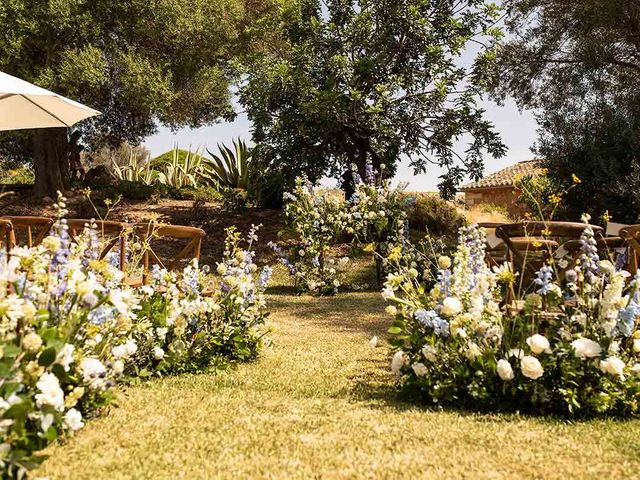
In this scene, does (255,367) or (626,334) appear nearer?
(626,334)

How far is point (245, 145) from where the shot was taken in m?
17.0

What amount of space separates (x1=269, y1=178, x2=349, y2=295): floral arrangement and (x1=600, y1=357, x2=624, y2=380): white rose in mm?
6949

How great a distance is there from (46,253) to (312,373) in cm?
209

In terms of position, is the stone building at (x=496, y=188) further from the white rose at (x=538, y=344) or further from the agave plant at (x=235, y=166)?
the white rose at (x=538, y=344)

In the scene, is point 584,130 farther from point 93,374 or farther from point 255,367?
point 93,374

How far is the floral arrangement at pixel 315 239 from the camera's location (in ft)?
33.7

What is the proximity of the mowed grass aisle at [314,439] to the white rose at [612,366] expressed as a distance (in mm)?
296

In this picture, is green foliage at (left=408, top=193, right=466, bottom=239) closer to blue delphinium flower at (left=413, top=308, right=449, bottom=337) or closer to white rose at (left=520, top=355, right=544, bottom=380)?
blue delphinium flower at (left=413, top=308, right=449, bottom=337)

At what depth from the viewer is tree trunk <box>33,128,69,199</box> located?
626 inches

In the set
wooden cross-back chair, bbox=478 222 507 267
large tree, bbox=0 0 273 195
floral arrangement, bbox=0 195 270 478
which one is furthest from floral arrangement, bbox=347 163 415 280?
large tree, bbox=0 0 273 195

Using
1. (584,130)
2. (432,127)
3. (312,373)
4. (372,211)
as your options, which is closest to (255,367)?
(312,373)

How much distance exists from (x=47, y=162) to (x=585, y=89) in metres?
14.3

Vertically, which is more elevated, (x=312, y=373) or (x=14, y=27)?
(x=14, y=27)

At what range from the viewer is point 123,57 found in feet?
46.5
